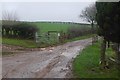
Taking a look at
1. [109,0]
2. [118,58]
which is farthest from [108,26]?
[118,58]

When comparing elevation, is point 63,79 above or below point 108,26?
below

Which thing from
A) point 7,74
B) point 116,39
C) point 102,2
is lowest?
point 7,74

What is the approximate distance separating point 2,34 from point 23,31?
282cm

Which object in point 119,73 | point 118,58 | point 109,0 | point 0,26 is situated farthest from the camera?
point 0,26

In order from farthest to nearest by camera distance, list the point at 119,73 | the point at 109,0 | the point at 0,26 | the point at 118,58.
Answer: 1. the point at 0,26
2. the point at 118,58
3. the point at 119,73
4. the point at 109,0

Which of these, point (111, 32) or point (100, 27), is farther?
point (100, 27)

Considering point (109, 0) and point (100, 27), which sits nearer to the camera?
point (109, 0)

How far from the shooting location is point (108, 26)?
1203 centimetres

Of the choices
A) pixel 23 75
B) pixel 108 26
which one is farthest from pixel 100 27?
pixel 23 75

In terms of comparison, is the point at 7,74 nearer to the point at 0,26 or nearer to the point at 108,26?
the point at 108,26

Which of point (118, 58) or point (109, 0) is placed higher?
point (109, 0)

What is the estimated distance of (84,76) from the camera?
1256 cm

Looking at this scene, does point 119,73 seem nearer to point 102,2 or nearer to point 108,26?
point 108,26

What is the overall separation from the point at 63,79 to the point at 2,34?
29267 millimetres
